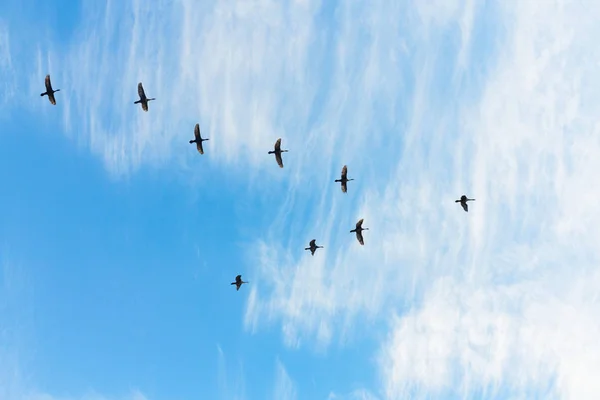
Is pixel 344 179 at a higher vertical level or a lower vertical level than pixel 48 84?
lower

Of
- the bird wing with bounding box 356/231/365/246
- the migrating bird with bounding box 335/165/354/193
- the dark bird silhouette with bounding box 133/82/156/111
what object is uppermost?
the dark bird silhouette with bounding box 133/82/156/111

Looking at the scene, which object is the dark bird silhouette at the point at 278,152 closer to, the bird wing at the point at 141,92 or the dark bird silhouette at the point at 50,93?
the bird wing at the point at 141,92

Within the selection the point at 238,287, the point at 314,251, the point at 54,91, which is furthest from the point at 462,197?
the point at 54,91

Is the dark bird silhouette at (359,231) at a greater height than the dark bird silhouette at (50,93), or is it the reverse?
the dark bird silhouette at (50,93)

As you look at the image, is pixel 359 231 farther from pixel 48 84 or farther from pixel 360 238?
pixel 48 84

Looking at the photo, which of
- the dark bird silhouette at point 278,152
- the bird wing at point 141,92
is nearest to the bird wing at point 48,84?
the bird wing at point 141,92

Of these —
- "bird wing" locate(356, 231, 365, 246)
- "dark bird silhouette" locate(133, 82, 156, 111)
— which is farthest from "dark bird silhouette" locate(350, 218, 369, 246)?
"dark bird silhouette" locate(133, 82, 156, 111)

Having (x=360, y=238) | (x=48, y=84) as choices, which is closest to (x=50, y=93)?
(x=48, y=84)

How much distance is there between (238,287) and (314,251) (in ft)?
50.4

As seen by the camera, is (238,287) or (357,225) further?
(238,287)

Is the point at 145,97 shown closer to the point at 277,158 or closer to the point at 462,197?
the point at 277,158

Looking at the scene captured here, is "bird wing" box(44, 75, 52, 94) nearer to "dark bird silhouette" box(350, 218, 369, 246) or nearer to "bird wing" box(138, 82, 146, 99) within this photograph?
"bird wing" box(138, 82, 146, 99)

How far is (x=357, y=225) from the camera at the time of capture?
110 metres

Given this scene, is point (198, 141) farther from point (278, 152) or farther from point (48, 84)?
point (48, 84)
